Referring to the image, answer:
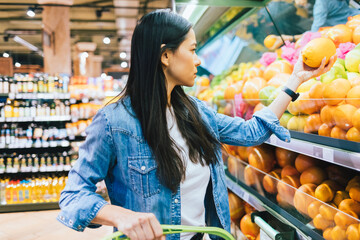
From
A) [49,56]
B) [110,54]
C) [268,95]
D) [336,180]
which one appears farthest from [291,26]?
[49,56]

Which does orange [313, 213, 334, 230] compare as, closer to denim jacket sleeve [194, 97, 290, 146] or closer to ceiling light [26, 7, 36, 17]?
denim jacket sleeve [194, 97, 290, 146]

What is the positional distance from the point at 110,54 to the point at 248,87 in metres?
2.91

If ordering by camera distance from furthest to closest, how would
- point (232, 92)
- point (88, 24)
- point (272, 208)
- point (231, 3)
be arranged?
point (88, 24)
point (231, 3)
point (232, 92)
point (272, 208)

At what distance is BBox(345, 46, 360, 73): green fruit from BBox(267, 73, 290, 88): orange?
1.18ft

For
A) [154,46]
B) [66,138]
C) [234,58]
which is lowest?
[66,138]

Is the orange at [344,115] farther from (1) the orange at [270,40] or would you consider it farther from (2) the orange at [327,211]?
(1) the orange at [270,40]

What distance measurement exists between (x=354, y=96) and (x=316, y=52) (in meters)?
0.25

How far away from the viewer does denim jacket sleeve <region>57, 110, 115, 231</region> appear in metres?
0.87

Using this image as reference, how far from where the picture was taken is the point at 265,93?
5.76 ft

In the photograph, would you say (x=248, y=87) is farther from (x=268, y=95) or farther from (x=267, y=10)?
(x=267, y=10)

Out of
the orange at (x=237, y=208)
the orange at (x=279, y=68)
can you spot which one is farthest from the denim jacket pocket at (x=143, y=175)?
the orange at (x=237, y=208)

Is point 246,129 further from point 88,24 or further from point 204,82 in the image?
point 88,24

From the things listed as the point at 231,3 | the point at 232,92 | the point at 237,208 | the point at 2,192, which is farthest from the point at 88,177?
the point at 2,192

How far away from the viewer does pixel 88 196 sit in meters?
0.88
